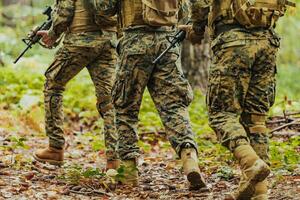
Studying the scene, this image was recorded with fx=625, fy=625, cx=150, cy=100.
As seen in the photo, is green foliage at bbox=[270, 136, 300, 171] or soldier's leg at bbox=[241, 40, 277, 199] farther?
green foliage at bbox=[270, 136, 300, 171]

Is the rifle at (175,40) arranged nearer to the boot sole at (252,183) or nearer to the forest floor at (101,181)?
the forest floor at (101,181)

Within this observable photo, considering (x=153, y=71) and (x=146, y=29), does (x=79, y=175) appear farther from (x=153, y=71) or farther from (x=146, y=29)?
(x=146, y=29)

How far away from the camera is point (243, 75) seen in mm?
5469

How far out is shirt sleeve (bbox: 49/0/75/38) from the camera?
22.8 feet

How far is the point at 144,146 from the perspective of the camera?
31.7 feet

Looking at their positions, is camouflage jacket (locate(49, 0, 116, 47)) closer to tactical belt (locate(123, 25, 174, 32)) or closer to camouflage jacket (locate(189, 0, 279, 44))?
tactical belt (locate(123, 25, 174, 32))

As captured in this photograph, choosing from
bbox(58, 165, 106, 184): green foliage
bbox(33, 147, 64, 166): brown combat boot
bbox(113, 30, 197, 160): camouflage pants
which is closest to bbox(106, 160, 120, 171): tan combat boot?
bbox(58, 165, 106, 184): green foliage

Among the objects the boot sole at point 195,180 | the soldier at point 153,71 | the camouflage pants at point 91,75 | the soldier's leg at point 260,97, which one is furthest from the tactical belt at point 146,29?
the boot sole at point 195,180

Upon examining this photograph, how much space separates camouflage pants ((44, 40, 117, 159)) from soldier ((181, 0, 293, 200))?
1748 millimetres

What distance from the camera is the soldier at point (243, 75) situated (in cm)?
534

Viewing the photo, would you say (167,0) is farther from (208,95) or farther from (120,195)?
(120,195)

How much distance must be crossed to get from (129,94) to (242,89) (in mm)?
1299

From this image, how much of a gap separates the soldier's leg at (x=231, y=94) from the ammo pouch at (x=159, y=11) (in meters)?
0.79

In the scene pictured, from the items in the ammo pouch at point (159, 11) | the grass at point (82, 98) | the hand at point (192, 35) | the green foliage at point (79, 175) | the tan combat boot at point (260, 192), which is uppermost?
the ammo pouch at point (159, 11)
